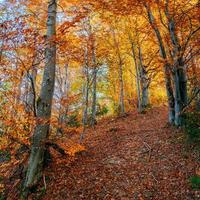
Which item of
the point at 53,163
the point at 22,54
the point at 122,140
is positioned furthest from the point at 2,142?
the point at 122,140

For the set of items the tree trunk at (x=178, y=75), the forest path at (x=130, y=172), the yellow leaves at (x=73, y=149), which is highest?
the tree trunk at (x=178, y=75)

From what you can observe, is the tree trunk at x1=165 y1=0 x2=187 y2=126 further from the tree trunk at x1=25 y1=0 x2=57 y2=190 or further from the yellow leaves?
the tree trunk at x1=25 y1=0 x2=57 y2=190

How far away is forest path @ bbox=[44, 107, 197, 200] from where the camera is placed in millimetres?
5906

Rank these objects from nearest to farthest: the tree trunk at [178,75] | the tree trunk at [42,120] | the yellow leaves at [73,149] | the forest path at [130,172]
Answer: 1. the forest path at [130,172]
2. the tree trunk at [42,120]
3. the yellow leaves at [73,149]
4. the tree trunk at [178,75]

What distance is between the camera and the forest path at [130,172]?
5906 millimetres

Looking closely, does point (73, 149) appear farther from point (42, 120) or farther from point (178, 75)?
point (178, 75)

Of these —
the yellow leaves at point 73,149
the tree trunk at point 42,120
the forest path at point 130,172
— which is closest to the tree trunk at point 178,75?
the forest path at point 130,172

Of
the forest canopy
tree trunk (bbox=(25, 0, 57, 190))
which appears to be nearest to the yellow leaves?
the forest canopy

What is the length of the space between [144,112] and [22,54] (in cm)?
977

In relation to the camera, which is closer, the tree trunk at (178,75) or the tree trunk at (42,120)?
the tree trunk at (42,120)

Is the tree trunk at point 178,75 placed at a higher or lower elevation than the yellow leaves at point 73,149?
higher

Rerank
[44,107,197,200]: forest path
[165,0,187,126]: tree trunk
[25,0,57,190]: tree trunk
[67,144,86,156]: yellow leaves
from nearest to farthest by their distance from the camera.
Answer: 1. [44,107,197,200]: forest path
2. [25,0,57,190]: tree trunk
3. [67,144,86,156]: yellow leaves
4. [165,0,187,126]: tree trunk

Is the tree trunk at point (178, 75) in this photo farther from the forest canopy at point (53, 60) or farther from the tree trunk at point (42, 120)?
the tree trunk at point (42, 120)

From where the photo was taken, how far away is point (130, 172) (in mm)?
6809
